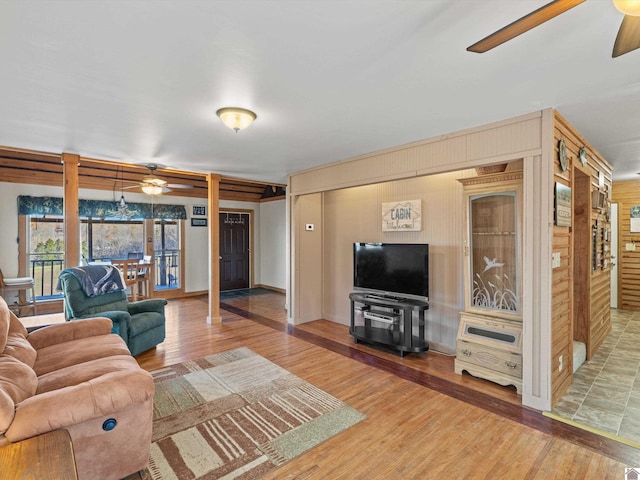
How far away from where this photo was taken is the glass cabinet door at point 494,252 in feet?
10.6

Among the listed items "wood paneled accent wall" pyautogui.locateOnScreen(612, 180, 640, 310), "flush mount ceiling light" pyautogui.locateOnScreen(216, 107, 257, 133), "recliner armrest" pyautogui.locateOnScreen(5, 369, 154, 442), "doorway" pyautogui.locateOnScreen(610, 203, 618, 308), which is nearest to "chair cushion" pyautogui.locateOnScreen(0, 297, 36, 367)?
"recliner armrest" pyautogui.locateOnScreen(5, 369, 154, 442)

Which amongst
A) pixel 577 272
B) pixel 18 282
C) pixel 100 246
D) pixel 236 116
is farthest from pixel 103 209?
pixel 577 272

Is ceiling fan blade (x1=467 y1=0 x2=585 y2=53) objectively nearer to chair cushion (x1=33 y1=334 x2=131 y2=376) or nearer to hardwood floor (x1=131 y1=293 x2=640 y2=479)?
hardwood floor (x1=131 y1=293 x2=640 y2=479)

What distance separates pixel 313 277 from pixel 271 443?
335 centimetres

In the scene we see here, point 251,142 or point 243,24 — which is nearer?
point 243,24

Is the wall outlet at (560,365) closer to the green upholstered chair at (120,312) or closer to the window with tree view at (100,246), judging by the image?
the green upholstered chair at (120,312)

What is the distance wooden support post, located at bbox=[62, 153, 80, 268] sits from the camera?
3.98 metres

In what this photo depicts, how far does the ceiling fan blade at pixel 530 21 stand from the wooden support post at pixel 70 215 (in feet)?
15.4

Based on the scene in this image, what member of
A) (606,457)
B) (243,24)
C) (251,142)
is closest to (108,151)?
(251,142)

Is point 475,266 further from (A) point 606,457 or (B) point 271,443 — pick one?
(B) point 271,443

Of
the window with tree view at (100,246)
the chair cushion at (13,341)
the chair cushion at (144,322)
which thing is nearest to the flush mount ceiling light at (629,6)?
the chair cushion at (13,341)

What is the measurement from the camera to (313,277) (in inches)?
216

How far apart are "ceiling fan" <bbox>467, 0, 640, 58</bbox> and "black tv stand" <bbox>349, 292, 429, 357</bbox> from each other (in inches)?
114

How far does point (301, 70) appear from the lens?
201 cm
